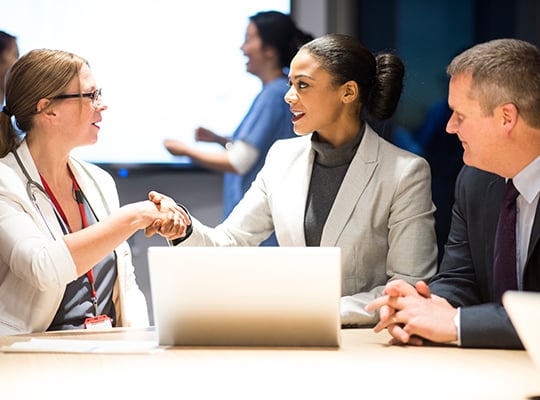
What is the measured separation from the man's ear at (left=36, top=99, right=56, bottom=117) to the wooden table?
1081 millimetres

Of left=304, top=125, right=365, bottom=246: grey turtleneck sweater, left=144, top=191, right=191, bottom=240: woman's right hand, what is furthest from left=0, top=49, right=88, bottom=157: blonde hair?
left=304, top=125, right=365, bottom=246: grey turtleneck sweater

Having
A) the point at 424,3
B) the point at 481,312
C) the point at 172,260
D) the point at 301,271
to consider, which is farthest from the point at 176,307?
Result: the point at 424,3

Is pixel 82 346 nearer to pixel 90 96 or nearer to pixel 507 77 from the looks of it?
A: pixel 90 96

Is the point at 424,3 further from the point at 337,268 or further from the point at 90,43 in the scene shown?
the point at 337,268

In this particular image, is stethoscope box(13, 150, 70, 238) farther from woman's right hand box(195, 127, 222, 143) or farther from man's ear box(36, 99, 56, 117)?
woman's right hand box(195, 127, 222, 143)

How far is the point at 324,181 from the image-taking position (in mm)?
3021

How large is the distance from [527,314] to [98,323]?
1.56 meters

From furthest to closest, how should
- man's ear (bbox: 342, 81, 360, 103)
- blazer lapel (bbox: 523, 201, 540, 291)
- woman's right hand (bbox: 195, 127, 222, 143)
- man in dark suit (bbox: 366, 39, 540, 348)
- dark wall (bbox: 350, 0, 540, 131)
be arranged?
dark wall (bbox: 350, 0, 540, 131) → woman's right hand (bbox: 195, 127, 222, 143) → man's ear (bbox: 342, 81, 360, 103) → blazer lapel (bbox: 523, 201, 540, 291) → man in dark suit (bbox: 366, 39, 540, 348)

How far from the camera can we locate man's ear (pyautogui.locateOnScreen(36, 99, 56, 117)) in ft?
9.68

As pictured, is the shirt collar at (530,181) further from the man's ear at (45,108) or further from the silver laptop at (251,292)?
the man's ear at (45,108)

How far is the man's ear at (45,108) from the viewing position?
295 centimetres

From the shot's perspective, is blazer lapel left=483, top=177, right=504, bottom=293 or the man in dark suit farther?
blazer lapel left=483, top=177, right=504, bottom=293

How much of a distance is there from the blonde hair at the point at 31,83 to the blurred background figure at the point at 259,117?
1.38 meters

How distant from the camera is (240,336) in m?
2.11
